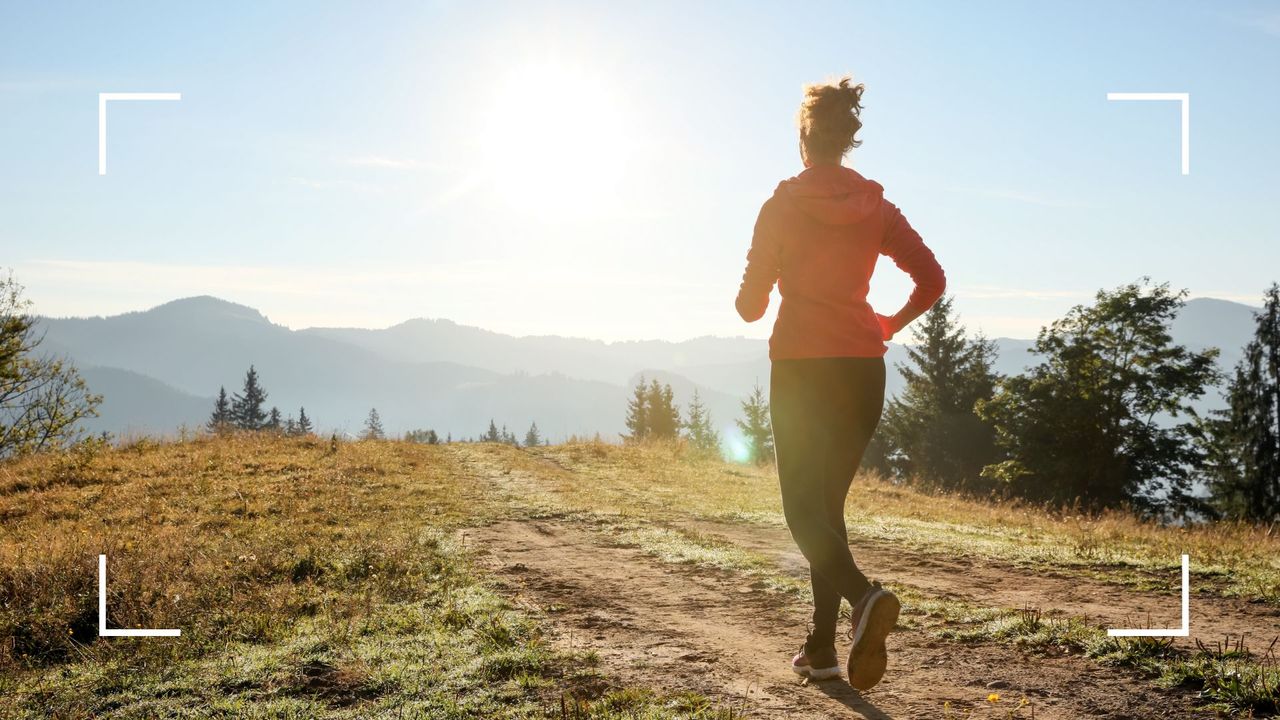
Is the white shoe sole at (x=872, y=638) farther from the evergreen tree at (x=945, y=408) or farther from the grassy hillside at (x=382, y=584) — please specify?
the evergreen tree at (x=945, y=408)

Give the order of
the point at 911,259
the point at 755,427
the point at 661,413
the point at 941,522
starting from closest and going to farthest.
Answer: the point at 911,259, the point at 941,522, the point at 661,413, the point at 755,427

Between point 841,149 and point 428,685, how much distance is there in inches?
147

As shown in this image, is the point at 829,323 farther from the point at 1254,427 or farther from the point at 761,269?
the point at 1254,427

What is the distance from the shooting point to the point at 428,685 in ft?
13.8

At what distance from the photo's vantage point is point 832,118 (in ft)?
11.6

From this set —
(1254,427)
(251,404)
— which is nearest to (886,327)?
(1254,427)

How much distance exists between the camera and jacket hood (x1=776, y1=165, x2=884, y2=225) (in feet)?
11.2

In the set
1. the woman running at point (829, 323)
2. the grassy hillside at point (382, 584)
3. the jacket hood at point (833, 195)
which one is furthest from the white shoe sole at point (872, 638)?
the jacket hood at point (833, 195)

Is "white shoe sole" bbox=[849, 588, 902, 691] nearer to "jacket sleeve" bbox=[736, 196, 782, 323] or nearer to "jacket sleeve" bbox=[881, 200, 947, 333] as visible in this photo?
"jacket sleeve" bbox=[881, 200, 947, 333]

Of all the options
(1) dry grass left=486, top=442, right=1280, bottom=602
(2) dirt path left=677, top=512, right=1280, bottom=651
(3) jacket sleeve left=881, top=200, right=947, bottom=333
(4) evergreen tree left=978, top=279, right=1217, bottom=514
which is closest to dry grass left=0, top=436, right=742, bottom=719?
(3) jacket sleeve left=881, top=200, right=947, bottom=333

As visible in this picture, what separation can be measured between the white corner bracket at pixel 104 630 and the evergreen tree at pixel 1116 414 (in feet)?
128

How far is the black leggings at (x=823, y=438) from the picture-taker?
335 cm

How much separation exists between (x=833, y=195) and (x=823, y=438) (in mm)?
1153

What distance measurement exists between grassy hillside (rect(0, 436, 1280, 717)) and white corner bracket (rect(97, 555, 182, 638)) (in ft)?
0.20
